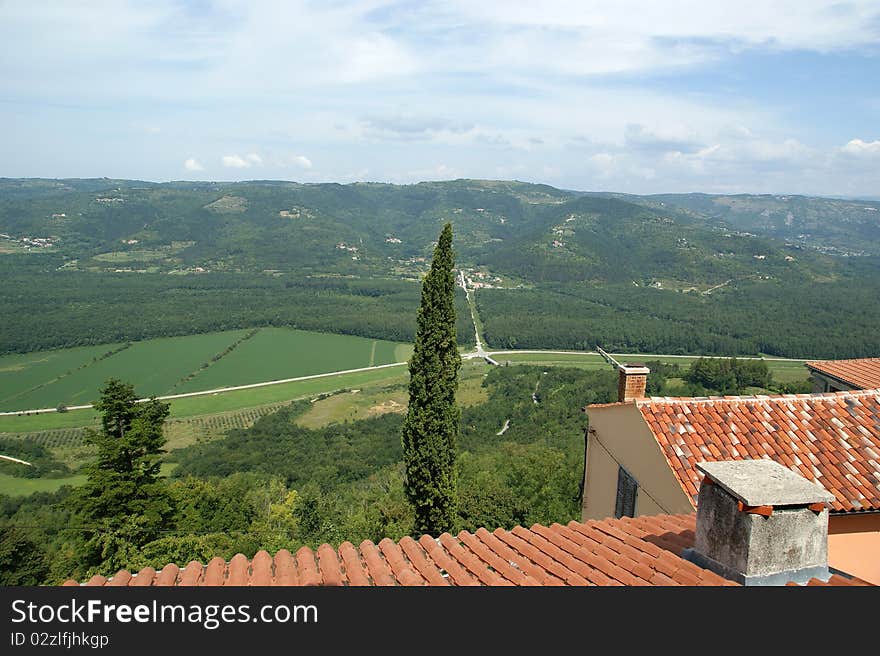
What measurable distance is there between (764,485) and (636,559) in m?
1.25

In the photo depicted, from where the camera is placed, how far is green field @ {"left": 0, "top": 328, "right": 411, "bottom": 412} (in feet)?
253

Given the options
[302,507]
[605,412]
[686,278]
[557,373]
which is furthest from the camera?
[686,278]

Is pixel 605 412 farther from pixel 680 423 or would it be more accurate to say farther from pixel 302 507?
pixel 302 507

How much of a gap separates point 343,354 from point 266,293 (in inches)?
2484

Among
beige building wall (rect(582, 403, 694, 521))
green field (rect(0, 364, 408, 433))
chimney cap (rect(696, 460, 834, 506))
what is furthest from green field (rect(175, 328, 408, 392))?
chimney cap (rect(696, 460, 834, 506))

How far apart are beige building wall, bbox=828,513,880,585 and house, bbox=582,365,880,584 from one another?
13 millimetres

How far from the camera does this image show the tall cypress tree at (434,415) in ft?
53.2

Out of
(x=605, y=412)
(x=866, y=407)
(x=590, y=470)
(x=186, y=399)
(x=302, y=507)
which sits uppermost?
(x=866, y=407)

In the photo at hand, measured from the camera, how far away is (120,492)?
16875 millimetres

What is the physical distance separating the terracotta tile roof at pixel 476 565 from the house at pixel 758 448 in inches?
126

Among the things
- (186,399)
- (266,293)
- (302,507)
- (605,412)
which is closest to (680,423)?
(605,412)

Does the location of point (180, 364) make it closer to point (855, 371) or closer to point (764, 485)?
point (855, 371)
